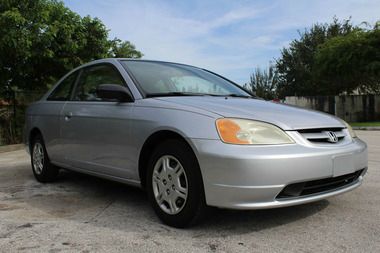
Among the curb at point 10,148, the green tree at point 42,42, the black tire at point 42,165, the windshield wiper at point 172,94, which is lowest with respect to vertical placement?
the curb at point 10,148

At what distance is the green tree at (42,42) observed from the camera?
10.5 m

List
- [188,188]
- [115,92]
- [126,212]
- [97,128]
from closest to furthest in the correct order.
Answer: [188,188]
[115,92]
[126,212]
[97,128]

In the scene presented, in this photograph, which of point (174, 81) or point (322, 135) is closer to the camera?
point (322, 135)

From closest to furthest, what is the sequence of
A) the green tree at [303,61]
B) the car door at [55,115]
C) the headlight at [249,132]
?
the headlight at [249,132]
the car door at [55,115]
the green tree at [303,61]

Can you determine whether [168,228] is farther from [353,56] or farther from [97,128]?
[353,56]

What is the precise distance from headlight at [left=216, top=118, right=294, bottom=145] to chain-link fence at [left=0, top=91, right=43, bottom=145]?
374 inches

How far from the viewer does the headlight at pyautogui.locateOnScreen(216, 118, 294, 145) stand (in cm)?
326

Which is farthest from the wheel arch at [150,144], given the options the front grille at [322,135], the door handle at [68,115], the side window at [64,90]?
the side window at [64,90]

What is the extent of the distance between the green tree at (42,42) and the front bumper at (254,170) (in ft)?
28.0

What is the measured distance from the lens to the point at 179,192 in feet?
11.6

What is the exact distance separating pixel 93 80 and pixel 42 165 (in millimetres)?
1556

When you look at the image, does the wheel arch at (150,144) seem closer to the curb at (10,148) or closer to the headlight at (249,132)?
the headlight at (249,132)

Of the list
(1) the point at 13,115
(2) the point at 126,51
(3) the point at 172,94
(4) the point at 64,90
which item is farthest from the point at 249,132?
(2) the point at 126,51

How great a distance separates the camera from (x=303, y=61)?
149 feet
